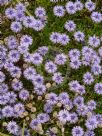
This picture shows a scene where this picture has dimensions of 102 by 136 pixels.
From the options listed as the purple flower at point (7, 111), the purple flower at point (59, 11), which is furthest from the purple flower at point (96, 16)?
the purple flower at point (7, 111)

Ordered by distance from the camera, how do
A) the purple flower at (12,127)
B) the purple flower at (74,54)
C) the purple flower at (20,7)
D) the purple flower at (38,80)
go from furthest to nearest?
1. the purple flower at (20,7)
2. the purple flower at (74,54)
3. the purple flower at (38,80)
4. the purple flower at (12,127)

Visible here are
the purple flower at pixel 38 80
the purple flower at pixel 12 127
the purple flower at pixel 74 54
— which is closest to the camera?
the purple flower at pixel 12 127

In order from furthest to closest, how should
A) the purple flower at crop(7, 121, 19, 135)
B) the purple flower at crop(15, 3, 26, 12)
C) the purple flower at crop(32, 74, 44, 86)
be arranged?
the purple flower at crop(15, 3, 26, 12), the purple flower at crop(32, 74, 44, 86), the purple flower at crop(7, 121, 19, 135)

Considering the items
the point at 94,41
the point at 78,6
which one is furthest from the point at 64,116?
the point at 78,6

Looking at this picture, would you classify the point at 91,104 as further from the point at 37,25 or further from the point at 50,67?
the point at 37,25

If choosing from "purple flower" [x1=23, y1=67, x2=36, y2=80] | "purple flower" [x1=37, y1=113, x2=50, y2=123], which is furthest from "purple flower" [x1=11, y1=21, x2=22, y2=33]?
"purple flower" [x1=37, y1=113, x2=50, y2=123]

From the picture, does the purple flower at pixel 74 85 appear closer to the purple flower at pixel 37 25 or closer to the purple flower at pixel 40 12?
the purple flower at pixel 37 25

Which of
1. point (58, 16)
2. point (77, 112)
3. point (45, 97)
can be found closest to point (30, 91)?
point (45, 97)

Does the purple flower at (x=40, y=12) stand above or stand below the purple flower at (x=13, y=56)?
above

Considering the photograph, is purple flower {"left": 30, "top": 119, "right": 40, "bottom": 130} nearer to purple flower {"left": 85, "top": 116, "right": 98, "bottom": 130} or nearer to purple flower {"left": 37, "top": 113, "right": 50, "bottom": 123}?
purple flower {"left": 37, "top": 113, "right": 50, "bottom": 123}
